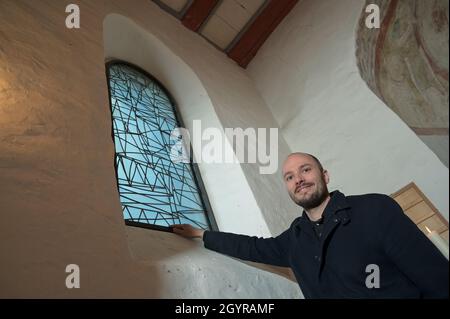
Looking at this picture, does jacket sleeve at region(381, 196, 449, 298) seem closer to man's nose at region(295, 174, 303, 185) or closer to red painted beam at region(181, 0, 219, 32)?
man's nose at region(295, 174, 303, 185)

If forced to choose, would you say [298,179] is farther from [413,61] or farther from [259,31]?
[259,31]

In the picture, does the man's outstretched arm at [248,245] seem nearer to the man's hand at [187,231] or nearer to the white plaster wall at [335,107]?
the man's hand at [187,231]

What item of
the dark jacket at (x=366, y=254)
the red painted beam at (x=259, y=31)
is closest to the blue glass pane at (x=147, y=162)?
the dark jacket at (x=366, y=254)

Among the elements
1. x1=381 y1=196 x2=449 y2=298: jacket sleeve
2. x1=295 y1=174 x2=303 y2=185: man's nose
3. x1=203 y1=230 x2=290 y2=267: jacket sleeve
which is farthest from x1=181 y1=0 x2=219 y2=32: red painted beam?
x1=381 y1=196 x2=449 y2=298: jacket sleeve

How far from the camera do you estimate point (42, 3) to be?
8.01 feet

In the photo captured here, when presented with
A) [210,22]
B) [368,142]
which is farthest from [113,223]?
[210,22]

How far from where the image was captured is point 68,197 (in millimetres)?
1503

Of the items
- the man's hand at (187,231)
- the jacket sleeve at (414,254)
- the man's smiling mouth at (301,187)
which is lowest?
the jacket sleeve at (414,254)

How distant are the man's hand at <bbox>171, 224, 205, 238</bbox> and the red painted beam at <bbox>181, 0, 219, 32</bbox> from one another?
323cm

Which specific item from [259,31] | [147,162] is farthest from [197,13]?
[147,162]

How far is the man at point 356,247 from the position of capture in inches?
45.8

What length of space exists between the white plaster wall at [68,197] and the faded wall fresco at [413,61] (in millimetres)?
1145

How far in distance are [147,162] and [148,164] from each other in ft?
0.07

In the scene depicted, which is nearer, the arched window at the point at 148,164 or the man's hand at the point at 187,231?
the man's hand at the point at 187,231
